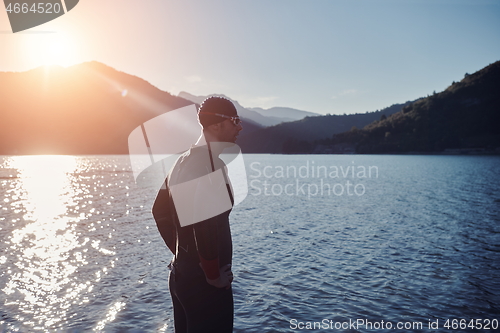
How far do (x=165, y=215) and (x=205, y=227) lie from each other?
3.16 ft

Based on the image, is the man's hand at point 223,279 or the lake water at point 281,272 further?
the lake water at point 281,272

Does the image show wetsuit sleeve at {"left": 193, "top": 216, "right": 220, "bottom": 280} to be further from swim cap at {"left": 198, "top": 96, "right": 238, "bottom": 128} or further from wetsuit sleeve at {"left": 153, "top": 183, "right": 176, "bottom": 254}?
swim cap at {"left": 198, "top": 96, "right": 238, "bottom": 128}

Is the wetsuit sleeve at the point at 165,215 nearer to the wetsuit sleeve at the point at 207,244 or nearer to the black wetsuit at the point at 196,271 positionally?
the black wetsuit at the point at 196,271

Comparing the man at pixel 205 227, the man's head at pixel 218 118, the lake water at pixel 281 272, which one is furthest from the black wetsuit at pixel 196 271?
the lake water at pixel 281 272

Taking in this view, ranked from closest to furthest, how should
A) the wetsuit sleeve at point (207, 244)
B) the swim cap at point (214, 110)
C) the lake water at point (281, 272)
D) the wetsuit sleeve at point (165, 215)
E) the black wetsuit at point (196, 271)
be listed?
the wetsuit sleeve at point (207, 244)
the black wetsuit at point (196, 271)
the swim cap at point (214, 110)
the wetsuit sleeve at point (165, 215)
the lake water at point (281, 272)

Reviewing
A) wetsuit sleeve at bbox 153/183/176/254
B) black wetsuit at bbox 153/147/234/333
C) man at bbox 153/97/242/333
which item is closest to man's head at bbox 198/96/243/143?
man at bbox 153/97/242/333

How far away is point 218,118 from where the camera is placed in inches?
129

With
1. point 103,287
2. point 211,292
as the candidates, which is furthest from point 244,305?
point 211,292

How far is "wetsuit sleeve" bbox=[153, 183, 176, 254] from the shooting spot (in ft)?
11.6

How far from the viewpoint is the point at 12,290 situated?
9.80m

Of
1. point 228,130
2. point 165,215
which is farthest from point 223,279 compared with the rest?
point 228,130

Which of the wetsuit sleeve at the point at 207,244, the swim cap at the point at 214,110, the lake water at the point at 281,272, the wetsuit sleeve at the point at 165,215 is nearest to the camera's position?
the wetsuit sleeve at the point at 207,244

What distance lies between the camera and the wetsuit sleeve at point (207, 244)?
2.89 metres

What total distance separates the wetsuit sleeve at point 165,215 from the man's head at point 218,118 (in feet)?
2.71
